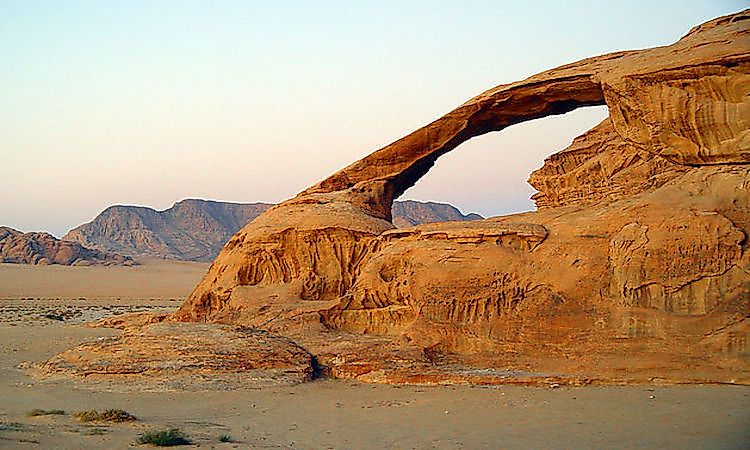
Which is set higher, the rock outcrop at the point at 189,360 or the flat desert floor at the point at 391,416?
the rock outcrop at the point at 189,360

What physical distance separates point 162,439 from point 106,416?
189 cm

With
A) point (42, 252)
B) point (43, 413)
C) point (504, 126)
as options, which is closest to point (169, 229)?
point (42, 252)

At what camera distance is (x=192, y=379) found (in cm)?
1266

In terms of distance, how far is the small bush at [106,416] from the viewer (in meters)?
9.94

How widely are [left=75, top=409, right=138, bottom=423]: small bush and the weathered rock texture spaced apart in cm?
6320

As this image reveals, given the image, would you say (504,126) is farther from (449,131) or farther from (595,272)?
(595,272)

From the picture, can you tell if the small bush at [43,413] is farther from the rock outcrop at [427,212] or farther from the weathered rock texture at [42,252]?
the rock outcrop at [427,212]

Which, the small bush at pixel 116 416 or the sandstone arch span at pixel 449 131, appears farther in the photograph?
the sandstone arch span at pixel 449 131

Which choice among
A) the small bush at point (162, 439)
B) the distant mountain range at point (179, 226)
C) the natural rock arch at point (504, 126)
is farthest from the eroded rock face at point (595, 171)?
the distant mountain range at point (179, 226)

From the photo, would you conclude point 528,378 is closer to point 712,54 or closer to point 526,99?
point 712,54

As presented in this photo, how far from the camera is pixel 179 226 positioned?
387 ft

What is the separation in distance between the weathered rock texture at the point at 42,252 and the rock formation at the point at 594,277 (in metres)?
58.1

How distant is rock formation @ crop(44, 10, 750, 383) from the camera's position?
→ 498 inches

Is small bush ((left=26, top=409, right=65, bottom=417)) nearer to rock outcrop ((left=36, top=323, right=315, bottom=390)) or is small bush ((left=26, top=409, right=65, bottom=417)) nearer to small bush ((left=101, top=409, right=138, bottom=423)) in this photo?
small bush ((left=101, top=409, right=138, bottom=423))
